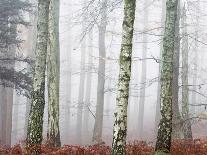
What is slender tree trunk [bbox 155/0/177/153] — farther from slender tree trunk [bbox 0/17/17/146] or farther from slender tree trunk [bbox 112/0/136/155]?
slender tree trunk [bbox 0/17/17/146]

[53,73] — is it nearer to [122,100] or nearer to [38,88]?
[38,88]

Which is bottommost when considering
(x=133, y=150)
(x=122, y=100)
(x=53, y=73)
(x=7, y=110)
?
(x=133, y=150)

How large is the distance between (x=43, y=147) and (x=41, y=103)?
1771mm

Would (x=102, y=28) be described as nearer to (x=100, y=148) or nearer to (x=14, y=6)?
(x=14, y=6)

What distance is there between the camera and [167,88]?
10062 mm

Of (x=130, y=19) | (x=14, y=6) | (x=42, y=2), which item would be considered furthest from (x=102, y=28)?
(x=130, y=19)

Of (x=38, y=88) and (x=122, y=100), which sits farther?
(x=38, y=88)

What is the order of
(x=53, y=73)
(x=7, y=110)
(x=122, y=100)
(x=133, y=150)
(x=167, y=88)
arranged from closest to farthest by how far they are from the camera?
(x=122, y=100)
(x=167, y=88)
(x=133, y=150)
(x=53, y=73)
(x=7, y=110)

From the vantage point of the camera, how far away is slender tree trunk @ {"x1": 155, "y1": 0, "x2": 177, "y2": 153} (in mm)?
9898

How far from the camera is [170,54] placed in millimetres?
10242

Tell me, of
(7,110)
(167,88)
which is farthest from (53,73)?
(7,110)

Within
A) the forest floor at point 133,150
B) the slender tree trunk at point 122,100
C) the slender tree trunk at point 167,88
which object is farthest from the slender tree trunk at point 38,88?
the slender tree trunk at point 167,88

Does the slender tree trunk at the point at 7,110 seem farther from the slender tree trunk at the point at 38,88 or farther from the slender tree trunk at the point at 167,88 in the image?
the slender tree trunk at the point at 167,88

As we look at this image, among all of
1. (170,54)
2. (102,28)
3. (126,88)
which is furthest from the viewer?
(102,28)
